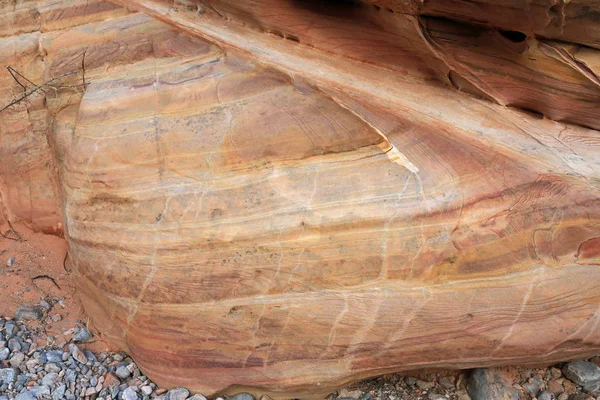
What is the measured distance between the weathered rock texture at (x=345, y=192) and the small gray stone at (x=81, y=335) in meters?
0.34

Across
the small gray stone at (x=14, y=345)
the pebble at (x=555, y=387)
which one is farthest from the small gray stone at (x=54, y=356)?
the pebble at (x=555, y=387)

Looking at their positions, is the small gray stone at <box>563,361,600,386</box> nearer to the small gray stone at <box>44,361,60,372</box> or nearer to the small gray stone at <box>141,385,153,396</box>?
the small gray stone at <box>141,385,153,396</box>

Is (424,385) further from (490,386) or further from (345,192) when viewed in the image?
(345,192)

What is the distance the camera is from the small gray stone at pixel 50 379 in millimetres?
3121

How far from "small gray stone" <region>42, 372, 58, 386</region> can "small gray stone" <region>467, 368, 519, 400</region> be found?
2123 mm

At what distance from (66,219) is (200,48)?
120 centimetres

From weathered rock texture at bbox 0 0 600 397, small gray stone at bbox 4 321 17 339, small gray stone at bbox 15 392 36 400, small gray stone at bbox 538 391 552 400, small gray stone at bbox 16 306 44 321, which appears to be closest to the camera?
weathered rock texture at bbox 0 0 600 397

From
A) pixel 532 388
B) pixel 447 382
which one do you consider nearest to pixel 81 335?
pixel 447 382

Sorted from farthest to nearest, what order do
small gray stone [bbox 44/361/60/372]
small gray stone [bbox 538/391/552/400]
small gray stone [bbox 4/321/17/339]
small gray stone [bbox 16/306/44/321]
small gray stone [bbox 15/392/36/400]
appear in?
small gray stone [bbox 16/306/44/321], small gray stone [bbox 4/321/17/339], small gray stone [bbox 44/361/60/372], small gray stone [bbox 538/391/552/400], small gray stone [bbox 15/392/36/400]

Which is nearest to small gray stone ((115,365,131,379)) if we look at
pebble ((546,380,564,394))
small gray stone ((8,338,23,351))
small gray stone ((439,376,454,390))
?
small gray stone ((8,338,23,351))

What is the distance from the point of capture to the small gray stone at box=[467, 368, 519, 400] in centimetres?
306

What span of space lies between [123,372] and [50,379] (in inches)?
14.1

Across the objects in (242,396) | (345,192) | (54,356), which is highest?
(345,192)

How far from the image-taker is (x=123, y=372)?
323 centimetres
